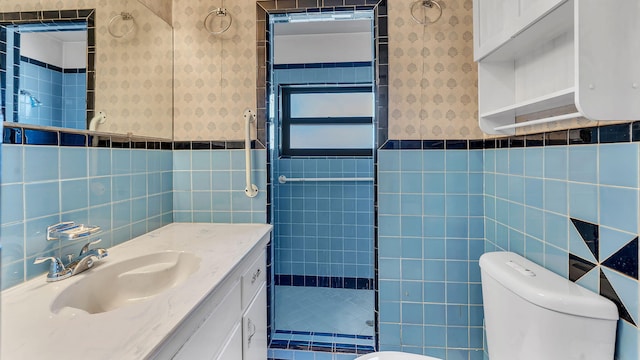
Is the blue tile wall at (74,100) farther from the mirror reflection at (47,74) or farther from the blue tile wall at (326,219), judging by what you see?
the blue tile wall at (326,219)

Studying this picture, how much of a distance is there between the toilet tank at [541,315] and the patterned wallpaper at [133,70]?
1.61 metres

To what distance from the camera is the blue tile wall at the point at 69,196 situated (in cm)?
86

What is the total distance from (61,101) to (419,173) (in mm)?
1483

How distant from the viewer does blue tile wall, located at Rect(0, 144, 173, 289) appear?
86 cm

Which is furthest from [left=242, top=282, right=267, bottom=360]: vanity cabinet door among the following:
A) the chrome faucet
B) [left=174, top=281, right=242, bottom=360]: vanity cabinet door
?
the chrome faucet

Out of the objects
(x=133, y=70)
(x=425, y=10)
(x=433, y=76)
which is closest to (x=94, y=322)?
(x=133, y=70)

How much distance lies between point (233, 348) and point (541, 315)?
99 centimetres

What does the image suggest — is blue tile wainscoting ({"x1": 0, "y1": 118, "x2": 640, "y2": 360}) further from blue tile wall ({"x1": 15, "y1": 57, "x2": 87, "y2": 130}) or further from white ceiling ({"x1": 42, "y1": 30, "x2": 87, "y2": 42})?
white ceiling ({"x1": 42, "y1": 30, "x2": 87, "y2": 42})

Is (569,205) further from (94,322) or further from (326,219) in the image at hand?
(326,219)

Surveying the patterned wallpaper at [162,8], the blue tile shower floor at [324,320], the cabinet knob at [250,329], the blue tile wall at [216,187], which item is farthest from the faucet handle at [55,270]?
the patterned wallpaper at [162,8]

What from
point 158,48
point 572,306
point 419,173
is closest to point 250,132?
point 158,48

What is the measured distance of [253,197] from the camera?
162cm

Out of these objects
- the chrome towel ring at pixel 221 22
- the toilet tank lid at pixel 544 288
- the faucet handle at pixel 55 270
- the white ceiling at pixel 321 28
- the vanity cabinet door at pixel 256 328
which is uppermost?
the white ceiling at pixel 321 28

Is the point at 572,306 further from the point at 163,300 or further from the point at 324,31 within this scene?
the point at 324,31
